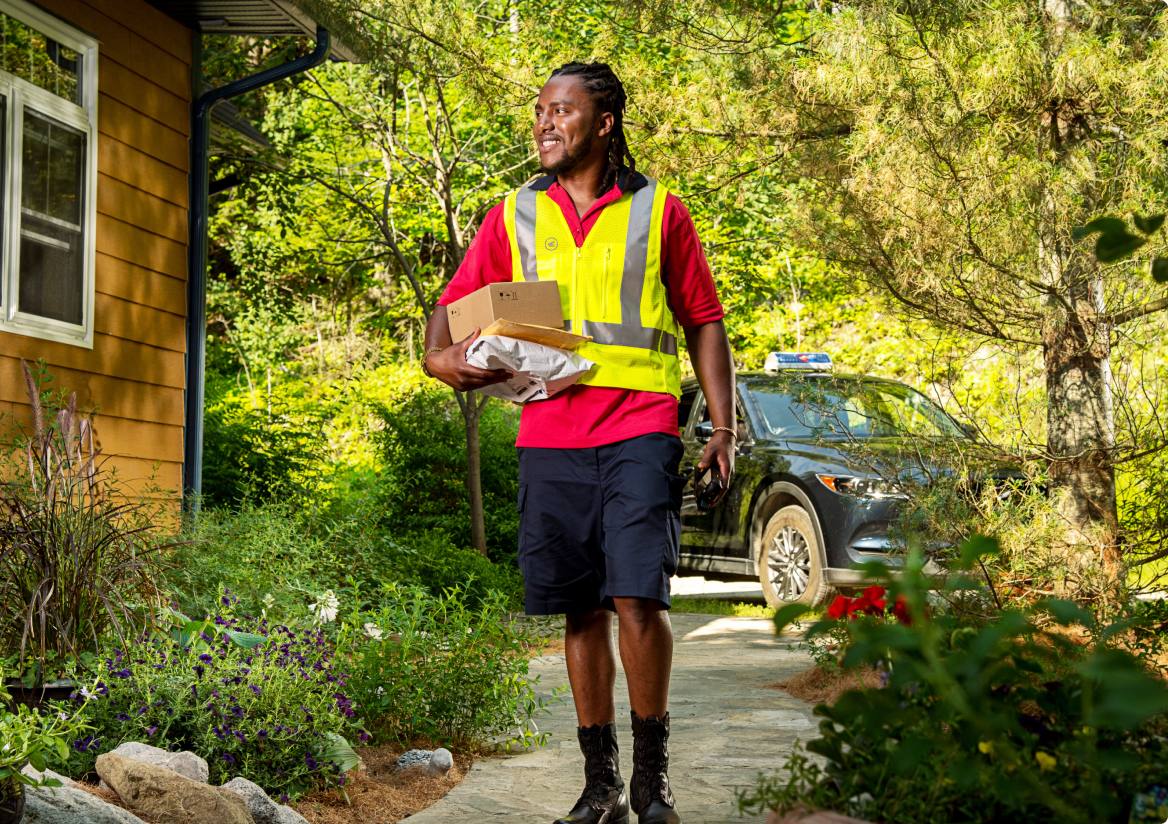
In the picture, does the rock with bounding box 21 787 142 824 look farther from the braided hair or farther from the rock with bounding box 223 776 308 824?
the braided hair

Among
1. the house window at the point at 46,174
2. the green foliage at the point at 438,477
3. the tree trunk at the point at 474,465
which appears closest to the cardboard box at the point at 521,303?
the house window at the point at 46,174

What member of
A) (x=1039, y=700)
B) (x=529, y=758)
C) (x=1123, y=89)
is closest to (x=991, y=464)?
(x=1123, y=89)

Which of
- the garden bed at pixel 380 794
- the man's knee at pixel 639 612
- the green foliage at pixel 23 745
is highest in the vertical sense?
the man's knee at pixel 639 612

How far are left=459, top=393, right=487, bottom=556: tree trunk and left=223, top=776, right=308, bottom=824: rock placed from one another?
7139mm

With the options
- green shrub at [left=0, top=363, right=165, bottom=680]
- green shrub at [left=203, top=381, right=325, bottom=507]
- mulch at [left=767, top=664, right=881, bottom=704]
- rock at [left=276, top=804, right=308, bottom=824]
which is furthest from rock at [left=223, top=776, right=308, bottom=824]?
green shrub at [left=203, top=381, right=325, bottom=507]

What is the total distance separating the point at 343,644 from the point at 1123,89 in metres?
3.96

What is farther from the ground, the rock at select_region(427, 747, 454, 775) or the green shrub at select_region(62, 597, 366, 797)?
the green shrub at select_region(62, 597, 366, 797)

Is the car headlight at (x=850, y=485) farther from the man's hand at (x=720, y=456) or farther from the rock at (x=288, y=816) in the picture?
the rock at (x=288, y=816)

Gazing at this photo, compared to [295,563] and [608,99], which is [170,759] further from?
[295,563]

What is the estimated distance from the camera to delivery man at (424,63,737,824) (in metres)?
3.67

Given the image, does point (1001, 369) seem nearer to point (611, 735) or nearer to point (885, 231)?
point (885, 231)

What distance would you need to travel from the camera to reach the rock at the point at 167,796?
3.44 m

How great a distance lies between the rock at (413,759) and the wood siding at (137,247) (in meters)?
3.61

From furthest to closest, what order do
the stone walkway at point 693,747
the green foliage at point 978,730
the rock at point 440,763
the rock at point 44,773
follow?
1. the rock at point 440,763
2. the stone walkway at point 693,747
3. the rock at point 44,773
4. the green foliage at point 978,730
